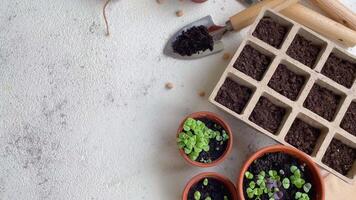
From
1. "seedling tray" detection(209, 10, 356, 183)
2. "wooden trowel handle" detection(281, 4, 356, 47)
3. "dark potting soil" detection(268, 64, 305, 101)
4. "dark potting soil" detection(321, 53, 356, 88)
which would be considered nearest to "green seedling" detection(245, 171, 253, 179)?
"seedling tray" detection(209, 10, 356, 183)

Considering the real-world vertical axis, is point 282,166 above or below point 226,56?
Result: below

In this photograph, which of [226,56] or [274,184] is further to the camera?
[226,56]

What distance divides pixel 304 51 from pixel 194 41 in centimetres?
28

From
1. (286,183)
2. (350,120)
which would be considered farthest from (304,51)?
(286,183)

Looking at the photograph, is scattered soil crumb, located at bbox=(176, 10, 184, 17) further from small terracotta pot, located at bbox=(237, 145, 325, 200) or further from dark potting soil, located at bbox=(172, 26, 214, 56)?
small terracotta pot, located at bbox=(237, 145, 325, 200)

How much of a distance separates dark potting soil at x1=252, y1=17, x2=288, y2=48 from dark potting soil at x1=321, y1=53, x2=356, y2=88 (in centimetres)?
13

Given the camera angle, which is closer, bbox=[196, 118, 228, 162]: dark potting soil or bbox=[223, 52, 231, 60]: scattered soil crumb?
bbox=[196, 118, 228, 162]: dark potting soil

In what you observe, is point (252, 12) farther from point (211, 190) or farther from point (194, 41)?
point (211, 190)

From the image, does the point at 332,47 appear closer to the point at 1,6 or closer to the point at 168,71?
the point at 168,71

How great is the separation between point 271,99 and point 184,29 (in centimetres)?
31

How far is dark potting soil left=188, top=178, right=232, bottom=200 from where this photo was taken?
115cm

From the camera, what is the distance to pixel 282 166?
1.13m

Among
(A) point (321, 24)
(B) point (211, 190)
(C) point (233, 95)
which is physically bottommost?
(B) point (211, 190)

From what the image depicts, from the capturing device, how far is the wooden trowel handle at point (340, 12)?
3.98 feet
